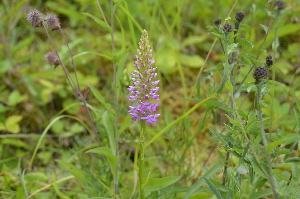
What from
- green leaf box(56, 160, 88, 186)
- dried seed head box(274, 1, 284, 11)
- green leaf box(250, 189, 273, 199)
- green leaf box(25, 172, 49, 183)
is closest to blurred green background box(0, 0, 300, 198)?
green leaf box(25, 172, 49, 183)

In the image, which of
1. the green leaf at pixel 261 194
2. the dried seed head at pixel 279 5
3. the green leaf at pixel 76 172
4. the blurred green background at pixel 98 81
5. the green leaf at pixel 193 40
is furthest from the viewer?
the green leaf at pixel 193 40

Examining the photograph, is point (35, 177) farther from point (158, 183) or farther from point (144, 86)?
point (144, 86)

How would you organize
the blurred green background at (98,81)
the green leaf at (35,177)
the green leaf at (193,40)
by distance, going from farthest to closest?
the green leaf at (193,40) → the blurred green background at (98,81) → the green leaf at (35,177)

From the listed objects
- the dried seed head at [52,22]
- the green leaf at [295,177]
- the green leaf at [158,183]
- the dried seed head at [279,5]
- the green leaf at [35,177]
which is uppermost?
the dried seed head at [279,5]

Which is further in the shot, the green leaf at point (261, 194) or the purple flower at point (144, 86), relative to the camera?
the green leaf at point (261, 194)

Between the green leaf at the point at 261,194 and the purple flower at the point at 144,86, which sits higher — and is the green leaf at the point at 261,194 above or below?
below

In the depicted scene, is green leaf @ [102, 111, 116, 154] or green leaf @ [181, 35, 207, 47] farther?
green leaf @ [181, 35, 207, 47]

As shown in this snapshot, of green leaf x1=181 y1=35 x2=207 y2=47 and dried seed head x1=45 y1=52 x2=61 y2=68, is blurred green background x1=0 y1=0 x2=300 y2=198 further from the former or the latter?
dried seed head x1=45 y1=52 x2=61 y2=68

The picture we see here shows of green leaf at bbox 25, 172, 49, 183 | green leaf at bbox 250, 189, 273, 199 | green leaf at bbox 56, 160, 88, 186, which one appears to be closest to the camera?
green leaf at bbox 250, 189, 273, 199

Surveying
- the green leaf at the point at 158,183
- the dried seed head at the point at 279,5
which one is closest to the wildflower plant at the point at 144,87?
the green leaf at the point at 158,183

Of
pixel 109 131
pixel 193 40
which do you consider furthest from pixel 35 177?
pixel 193 40

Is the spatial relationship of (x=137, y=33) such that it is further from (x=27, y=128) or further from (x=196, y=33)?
(x=27, y=128)

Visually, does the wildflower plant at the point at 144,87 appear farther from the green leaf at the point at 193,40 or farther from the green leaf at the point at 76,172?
the green leaf at the point at 193,40
